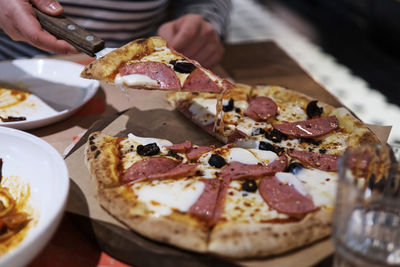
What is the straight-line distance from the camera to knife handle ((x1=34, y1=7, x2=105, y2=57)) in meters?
1.72

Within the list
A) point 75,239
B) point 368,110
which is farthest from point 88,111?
point 368,110

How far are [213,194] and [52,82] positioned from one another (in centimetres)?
128

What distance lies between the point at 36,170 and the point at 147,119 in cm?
70

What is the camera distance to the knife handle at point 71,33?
172cm

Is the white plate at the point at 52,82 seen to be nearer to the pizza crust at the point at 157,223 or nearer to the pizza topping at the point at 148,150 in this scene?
the pizza topping at the point at 148,150

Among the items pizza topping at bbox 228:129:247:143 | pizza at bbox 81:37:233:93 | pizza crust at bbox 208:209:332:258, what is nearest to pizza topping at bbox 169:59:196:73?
pizza at bbox 81:37:233:93

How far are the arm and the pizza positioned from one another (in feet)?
2.45

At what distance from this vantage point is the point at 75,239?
4.58 feet

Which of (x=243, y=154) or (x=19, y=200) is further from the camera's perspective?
(x=243, y=154)

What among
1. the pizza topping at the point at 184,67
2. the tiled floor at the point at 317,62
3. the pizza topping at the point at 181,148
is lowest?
the tiled floor at the point at 317,62

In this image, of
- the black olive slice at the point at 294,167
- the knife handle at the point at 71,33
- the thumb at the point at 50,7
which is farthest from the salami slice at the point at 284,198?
the thumb at the point at 50,7

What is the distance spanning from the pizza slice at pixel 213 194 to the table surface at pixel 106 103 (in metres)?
0.16

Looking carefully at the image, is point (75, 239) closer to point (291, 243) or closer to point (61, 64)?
point (291, 243)

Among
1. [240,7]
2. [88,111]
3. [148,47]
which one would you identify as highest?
[148,47]
